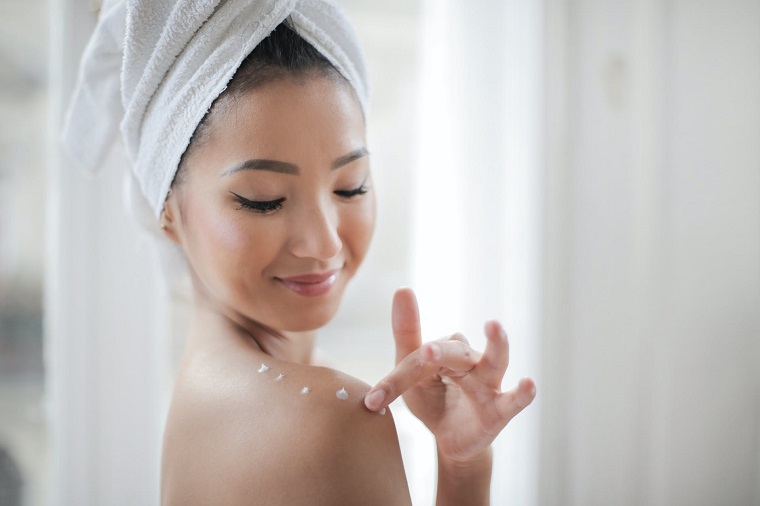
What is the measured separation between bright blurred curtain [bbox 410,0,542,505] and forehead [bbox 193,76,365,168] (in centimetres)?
73

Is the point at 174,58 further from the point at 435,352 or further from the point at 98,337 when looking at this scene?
the point at 98,337

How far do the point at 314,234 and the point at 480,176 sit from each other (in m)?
0.82

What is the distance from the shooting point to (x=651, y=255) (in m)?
1.34

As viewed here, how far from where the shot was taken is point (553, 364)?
1348 mm

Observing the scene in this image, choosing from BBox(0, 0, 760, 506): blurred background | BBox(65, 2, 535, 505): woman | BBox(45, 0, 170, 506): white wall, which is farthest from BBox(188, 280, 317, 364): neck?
BBox(0, 0, 760, 506): blurred background

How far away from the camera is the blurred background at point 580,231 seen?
4.14ft

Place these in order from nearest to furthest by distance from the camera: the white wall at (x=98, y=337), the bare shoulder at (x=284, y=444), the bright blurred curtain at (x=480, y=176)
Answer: the bare shoulder at (x=284, y=444), the white wall at (x=98, y=337), the bright blurred curtain at (x=480, y=176)

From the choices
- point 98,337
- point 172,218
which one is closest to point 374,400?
point 172,218

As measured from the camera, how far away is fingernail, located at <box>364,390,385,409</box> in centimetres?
47

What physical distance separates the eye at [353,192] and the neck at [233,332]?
177 millimetres

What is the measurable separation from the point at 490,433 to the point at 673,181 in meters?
1.03

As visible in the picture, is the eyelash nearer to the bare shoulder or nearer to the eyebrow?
the eyebrow

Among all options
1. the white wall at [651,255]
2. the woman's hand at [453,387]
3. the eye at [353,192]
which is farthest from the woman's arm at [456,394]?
the white wall at [651,255]

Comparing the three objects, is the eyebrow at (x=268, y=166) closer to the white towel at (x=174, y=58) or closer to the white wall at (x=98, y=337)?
the white towel at (x=174, y=58)
